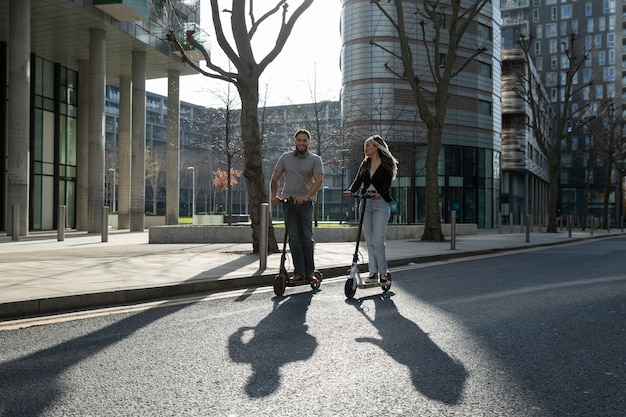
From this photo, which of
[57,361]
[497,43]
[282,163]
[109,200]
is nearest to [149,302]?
[282,163]

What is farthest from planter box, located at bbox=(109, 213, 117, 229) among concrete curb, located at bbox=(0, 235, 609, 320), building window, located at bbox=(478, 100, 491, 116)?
concrete curb, located at bbox=(0, 235, 609, 320)

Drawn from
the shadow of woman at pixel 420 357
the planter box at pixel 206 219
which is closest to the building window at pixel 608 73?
the planter box at pixel 206 219

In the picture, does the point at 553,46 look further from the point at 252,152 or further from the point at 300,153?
the point at 300,153

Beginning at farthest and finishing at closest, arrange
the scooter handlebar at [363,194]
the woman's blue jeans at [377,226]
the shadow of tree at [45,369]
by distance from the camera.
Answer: the woman's blue jeans at [377,226] < the scooter handlebar at [363,194] < the shadow of tree at [45,369]

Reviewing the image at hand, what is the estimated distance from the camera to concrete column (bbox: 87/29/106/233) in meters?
27.3

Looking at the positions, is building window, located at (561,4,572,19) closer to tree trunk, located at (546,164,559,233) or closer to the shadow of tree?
tree trunk, located at (546,164,559,233)

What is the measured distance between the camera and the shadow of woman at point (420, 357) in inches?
144

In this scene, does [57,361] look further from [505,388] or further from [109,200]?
[109,200]

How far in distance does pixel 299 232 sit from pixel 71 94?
27.8 m

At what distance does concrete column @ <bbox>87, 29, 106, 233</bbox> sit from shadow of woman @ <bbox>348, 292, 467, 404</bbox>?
76.8ft

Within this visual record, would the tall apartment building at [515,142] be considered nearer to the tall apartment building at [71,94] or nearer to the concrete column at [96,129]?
the tall apartment building at [71,94]

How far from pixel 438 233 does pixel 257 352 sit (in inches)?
617

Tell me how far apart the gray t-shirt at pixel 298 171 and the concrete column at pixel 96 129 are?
21.7m

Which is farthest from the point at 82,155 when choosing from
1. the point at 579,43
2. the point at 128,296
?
the point at 579,43
